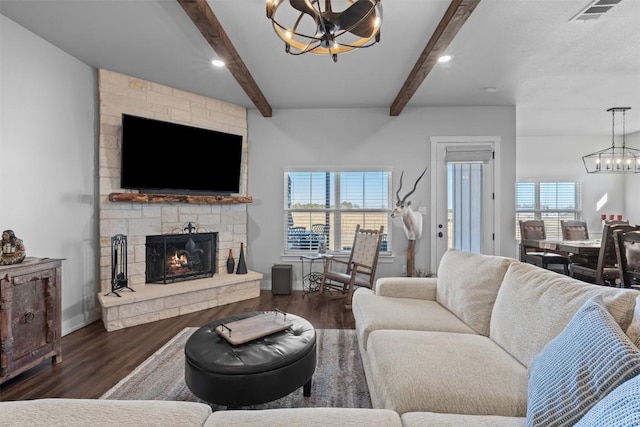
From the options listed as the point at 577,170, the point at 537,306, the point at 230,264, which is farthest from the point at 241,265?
the point at 577,170

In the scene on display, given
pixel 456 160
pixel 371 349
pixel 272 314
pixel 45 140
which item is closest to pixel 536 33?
pixel 456 160

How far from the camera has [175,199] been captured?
3.98m

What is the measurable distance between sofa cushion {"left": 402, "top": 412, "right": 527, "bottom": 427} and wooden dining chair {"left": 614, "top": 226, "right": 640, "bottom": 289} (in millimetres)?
2841

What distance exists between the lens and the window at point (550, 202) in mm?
6668

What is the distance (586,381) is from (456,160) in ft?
14.1

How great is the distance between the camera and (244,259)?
456cm

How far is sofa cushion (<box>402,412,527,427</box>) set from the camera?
113 centimetres

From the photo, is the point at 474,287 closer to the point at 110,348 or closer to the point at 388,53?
the point at 388,53

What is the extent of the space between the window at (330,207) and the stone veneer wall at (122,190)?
865 mm

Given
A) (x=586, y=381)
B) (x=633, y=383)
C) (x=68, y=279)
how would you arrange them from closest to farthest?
1. (x=633, y=383)
2. (x=586, y=381)
3. (x=68, y=279)

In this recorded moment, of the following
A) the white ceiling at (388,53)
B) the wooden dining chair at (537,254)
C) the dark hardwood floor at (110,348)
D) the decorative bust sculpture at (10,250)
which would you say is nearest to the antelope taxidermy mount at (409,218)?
the dark hardwood floor at (110,348)

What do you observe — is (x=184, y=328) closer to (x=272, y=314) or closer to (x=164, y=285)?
(x=164, y=285)

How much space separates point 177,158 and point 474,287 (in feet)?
11.8

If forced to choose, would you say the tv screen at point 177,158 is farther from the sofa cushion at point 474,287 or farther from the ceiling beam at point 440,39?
the sofa cushion at point 474,287
